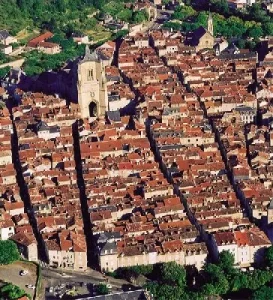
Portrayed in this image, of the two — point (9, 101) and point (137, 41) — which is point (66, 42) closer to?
point (137, 41)

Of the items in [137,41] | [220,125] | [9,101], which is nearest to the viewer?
[220,125]

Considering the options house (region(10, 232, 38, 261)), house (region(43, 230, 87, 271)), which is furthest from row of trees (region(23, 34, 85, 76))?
house (region(43, 230, 87, 271))

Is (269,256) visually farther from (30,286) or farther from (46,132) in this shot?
(46,132)

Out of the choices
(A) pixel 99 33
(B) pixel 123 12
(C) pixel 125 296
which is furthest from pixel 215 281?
(B) pixel 123 12

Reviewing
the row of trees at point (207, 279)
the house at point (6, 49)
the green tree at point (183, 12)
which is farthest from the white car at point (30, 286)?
the green tree at point (183, 12)

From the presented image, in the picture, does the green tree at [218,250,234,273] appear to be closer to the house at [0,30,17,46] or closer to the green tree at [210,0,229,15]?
the house at [0,30,17,46]

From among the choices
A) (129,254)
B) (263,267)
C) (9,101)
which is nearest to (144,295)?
(129,254)
